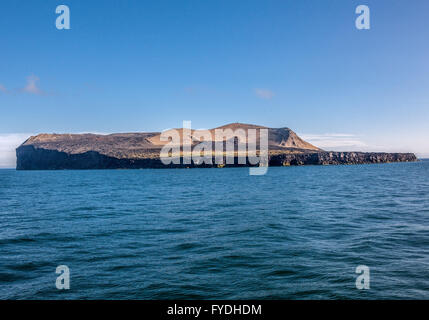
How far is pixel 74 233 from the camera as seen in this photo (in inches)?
952

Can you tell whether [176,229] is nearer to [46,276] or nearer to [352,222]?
[46,276]

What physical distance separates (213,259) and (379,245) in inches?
419

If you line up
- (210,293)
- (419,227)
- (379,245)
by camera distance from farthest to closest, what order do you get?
(419,227), (379,245), (210,293)
